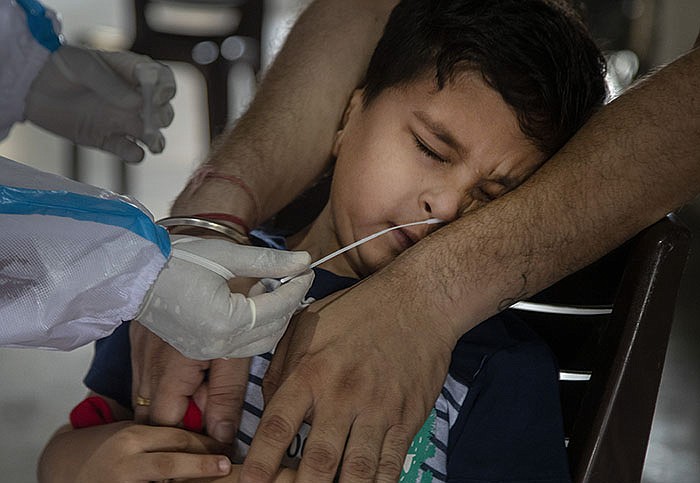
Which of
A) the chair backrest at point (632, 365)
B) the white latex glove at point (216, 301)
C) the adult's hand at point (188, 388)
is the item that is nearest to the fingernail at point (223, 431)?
the adult's hand at point (188, 388)

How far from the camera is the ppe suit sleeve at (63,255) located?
74cm

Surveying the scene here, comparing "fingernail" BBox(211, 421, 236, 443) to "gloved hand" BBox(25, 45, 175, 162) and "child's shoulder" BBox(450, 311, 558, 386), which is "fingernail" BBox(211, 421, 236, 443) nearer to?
"child's shoulder" BBox(450, 311, 558, 386)

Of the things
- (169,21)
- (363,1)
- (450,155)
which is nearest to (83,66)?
(363,1)

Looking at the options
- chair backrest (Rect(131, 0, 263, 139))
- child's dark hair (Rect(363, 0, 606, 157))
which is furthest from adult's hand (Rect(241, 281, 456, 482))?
chair backrest (Rect(131, 0, 263, 139))

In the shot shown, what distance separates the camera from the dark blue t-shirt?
1096 millimetres

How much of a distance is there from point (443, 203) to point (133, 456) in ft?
1.60

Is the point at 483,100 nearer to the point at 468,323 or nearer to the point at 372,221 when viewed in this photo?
the point at 372,221

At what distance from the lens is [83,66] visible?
1442 millimetres

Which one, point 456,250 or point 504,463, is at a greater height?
point 456,250

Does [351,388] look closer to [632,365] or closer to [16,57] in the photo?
[632,365]

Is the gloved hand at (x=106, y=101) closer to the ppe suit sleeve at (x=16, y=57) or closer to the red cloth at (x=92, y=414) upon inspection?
the ppe suit sleeve at (x=16, y=57)

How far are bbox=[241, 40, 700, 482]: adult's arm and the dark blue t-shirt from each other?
0.29 feet

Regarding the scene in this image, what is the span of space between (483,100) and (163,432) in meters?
0.58

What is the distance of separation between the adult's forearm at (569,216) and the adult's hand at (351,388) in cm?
6
